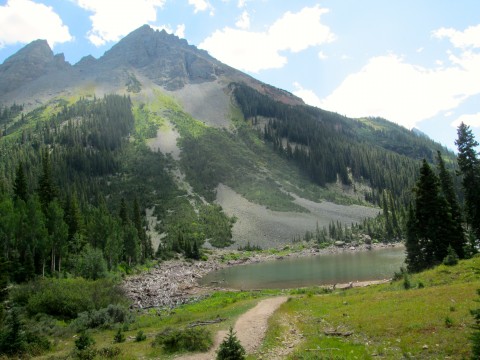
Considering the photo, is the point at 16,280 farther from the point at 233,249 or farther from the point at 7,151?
the point at 7,151

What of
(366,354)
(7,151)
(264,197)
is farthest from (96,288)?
(7,151)

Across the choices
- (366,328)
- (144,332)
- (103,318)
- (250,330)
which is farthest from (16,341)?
(366,328)

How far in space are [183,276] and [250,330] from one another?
5780cm

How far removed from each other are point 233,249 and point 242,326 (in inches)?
3999

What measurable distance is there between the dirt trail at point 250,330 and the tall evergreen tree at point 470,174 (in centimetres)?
2740

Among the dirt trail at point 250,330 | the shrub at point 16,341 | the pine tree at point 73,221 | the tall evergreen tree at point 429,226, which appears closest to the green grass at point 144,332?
the dirt trail at point 250,330

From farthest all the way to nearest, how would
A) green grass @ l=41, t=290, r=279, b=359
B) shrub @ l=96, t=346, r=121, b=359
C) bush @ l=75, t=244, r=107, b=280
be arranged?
bush @ l=75, t=244, r=107, b=280 < green grass @ l=41, t=290, r=279, b=359 < shrub @ l=96, t=346, r=121, b=359

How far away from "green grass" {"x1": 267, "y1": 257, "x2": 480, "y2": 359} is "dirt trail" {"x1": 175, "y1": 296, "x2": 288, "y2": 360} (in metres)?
0.95

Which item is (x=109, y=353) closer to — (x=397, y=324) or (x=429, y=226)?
(x=397, y=324)

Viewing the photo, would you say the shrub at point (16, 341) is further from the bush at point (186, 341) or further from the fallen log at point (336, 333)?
the fallen log at point (336, 333)

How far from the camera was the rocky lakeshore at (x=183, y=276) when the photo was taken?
49.0 meters

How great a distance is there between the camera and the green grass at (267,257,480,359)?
46.9 feet

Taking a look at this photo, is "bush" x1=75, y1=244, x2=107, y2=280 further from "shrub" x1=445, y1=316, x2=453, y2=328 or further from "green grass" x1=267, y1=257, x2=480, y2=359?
"shrub" x1=445, y1=316, x2=453, y2=328

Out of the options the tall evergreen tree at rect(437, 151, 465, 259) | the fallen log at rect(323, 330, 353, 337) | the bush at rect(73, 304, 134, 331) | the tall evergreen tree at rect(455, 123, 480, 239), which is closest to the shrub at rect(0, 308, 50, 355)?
the bush at rect(73, 304, 134, 331)
